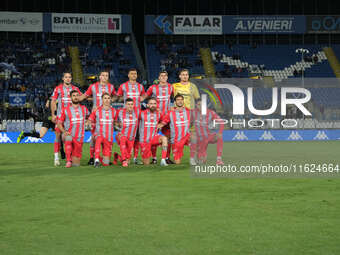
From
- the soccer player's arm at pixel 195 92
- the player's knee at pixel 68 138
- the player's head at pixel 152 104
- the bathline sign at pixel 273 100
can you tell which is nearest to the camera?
the bathline sign at pixel 273 100

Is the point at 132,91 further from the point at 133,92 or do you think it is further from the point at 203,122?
the point at 203,122

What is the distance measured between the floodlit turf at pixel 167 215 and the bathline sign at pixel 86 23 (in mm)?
30976

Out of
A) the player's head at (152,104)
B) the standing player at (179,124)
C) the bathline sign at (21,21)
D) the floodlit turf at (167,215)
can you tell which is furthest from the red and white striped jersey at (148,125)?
the bathline sign at (21,21)

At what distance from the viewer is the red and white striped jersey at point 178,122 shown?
12883 mm

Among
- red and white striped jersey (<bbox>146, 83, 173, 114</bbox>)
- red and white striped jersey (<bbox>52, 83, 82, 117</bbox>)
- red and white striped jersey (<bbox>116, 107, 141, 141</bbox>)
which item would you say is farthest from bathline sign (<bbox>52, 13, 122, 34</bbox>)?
red and white striped jersey (<bbox>116, 107, 141, 141</bbox>)

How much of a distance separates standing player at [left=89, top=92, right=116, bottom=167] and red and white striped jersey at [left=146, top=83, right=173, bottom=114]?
1.04m

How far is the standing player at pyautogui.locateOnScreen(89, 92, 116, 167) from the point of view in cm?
1267

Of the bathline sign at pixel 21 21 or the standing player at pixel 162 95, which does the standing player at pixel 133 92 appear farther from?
the bathline sign at pixel 21 21

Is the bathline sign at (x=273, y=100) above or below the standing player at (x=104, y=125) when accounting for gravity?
above

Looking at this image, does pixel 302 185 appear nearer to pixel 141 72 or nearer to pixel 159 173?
pixel 159 173

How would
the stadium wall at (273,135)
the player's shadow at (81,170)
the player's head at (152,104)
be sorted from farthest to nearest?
1. the stadium wall at (273,135)
2. the player's head at (152,104)
3. the player's shadow at (81,170)

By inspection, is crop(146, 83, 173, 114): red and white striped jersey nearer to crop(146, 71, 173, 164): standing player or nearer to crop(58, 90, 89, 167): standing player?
crop(146, 71, 173, 164): standing player

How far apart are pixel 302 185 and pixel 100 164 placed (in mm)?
5315

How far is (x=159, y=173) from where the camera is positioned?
1095cm
